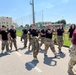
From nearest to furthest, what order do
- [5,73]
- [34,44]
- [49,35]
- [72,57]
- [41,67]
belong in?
[72,57] < [5,73] < [41,67] < [34,44] < [49,35]

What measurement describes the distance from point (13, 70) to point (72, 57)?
266cm

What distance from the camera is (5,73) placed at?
912cm

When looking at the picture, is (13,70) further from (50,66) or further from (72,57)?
(72,57)

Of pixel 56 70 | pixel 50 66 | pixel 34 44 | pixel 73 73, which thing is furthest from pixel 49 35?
pixel 73 73

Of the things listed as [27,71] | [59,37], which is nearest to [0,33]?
[59,37]

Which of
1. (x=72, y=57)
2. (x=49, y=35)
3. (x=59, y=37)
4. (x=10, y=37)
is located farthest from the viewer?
(x=10, y=37)

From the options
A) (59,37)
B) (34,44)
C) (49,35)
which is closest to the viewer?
(34,44)

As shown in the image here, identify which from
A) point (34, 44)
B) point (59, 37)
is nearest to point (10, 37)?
point (59, 37)

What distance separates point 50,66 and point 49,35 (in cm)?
331

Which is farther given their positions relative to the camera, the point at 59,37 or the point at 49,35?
the point at 59,37

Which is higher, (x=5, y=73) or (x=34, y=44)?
(x=34, y=44)

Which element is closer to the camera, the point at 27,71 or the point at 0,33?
the point at 27,71

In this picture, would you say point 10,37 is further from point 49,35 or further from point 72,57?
point 72,57

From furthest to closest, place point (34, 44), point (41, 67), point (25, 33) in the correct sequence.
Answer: point (25, 33) → point (34, 44) → point (41, 67)
